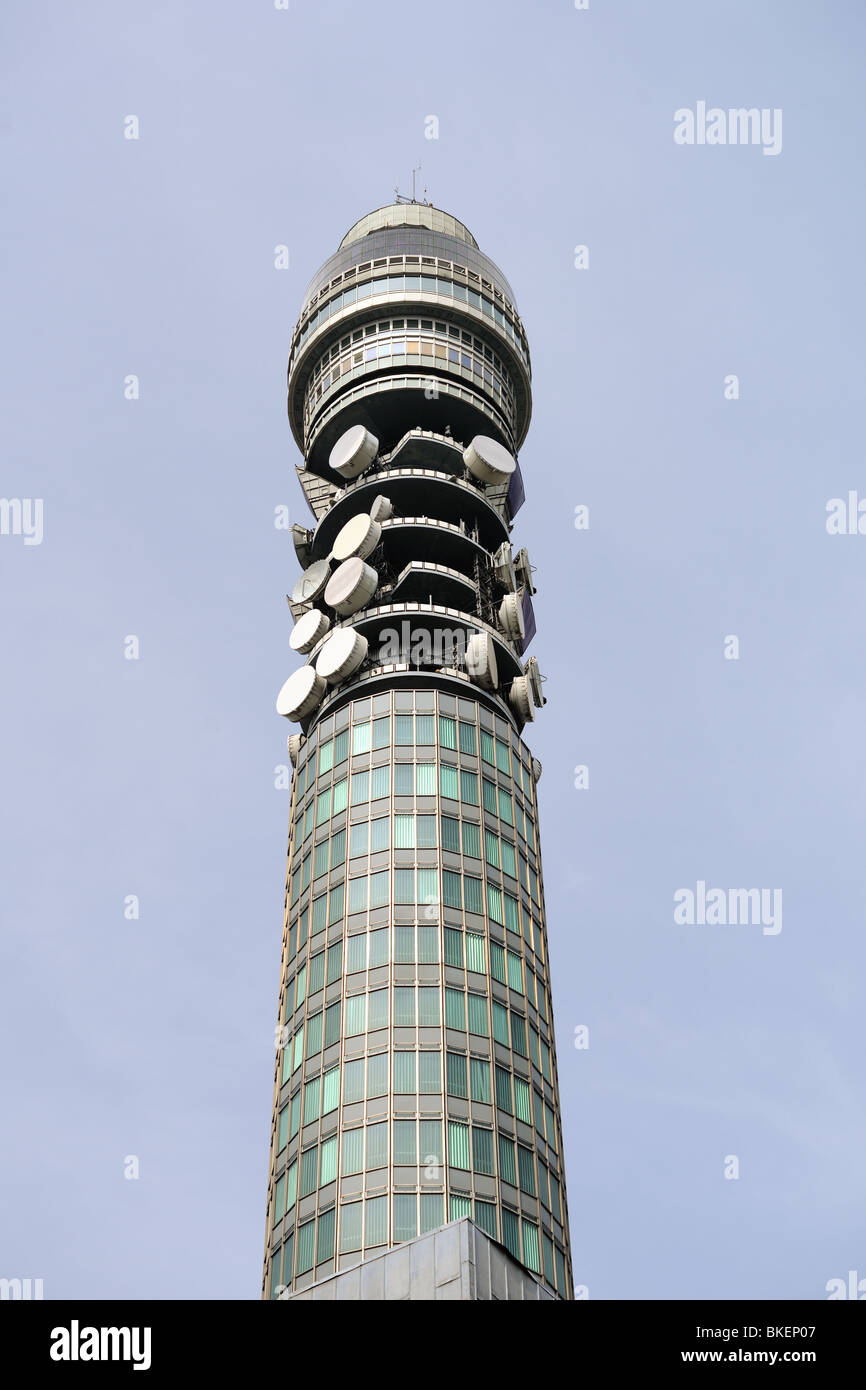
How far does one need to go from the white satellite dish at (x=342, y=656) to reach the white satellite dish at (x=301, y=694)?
122 cm

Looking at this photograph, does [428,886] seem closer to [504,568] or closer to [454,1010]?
[454,1010]

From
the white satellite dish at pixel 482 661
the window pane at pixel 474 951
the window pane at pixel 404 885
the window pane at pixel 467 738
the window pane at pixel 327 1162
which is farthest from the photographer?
the white satellite dish at pixel 482 661

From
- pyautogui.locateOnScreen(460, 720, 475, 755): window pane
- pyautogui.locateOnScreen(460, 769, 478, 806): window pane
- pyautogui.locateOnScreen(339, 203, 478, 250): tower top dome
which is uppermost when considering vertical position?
pyautogui.locateOnScreen(339, 203, 478, 250): tower top dome

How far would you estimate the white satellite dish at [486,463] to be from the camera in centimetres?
13150

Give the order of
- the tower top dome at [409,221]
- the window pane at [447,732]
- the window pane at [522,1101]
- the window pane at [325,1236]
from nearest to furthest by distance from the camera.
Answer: the window pane at [325,1236] < the window pane at [522,1101] < the window pane at [447,732] < the tower top dome at [409,221]

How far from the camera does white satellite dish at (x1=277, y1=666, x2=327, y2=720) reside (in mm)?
122250

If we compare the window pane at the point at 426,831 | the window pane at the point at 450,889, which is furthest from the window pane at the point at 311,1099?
the window pane at the point at 426,831

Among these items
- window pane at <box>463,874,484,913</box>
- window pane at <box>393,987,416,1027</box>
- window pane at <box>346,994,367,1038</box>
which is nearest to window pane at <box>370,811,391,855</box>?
window pane at <box>463,874,484,913</box>

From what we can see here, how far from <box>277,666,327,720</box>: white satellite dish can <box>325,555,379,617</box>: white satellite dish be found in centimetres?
566

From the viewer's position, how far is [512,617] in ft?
408

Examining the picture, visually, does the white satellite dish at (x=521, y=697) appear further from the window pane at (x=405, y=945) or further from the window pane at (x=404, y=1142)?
the window pane at (x=404, y=1142)

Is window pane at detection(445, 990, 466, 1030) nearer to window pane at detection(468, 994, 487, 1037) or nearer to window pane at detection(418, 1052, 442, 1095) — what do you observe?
window pane at detection(468, 994, 487, 1037)
